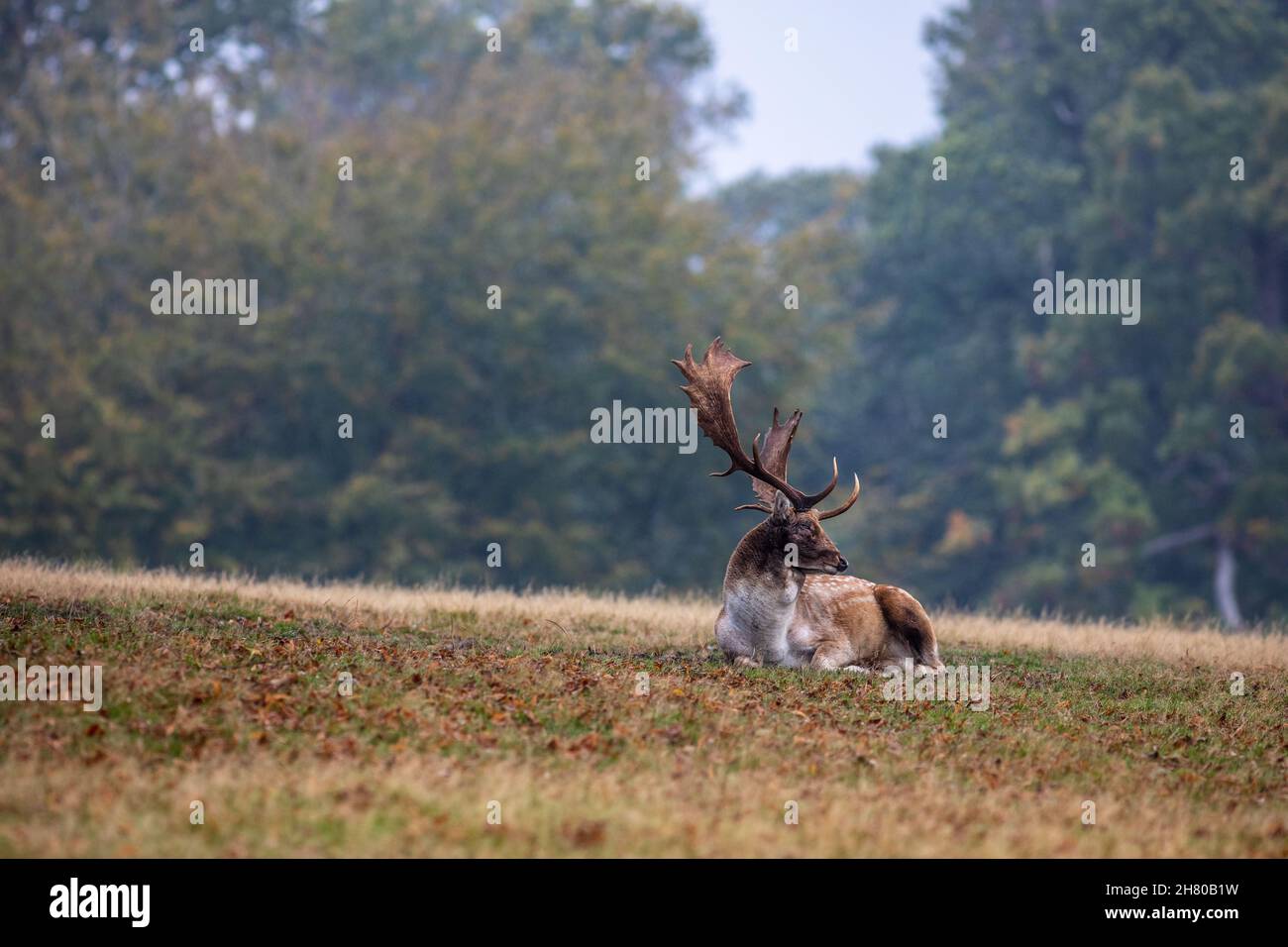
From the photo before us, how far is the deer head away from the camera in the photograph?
13328 mm

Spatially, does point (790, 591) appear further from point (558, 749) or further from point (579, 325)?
point (579, 325)

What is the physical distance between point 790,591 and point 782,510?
73cm

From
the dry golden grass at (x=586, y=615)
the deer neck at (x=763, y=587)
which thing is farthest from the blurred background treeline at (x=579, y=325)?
the deer neck at (x=763, y=587)

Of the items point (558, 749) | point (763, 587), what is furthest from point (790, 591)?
point (558, 749)

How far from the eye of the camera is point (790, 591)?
1326 cm

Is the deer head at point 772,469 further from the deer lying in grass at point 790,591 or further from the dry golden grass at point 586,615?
the dry golden grass at point 586,615

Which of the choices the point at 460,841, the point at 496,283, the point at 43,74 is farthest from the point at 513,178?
the point at 460,841

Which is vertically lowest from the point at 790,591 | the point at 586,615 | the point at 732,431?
the point at 586,615

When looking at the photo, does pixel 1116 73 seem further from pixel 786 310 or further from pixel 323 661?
pixel 323 661

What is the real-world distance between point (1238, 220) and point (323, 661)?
3327 cm

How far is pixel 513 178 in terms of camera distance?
3994 centimetres

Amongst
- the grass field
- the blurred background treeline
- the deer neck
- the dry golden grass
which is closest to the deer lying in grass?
the deer neck

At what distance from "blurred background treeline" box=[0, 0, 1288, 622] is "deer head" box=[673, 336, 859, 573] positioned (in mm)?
21036

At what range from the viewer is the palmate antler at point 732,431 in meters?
13.7
